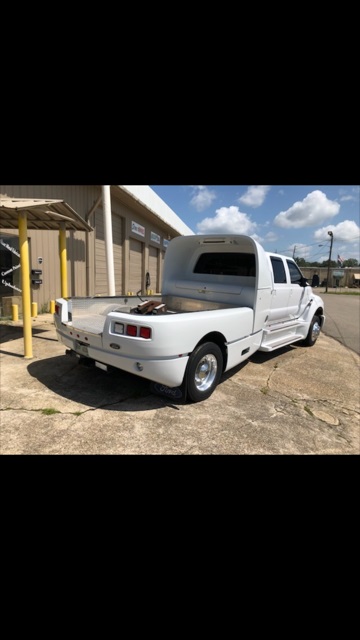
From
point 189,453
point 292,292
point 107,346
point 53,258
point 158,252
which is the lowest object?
point 189,453

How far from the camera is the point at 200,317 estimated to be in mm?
3357

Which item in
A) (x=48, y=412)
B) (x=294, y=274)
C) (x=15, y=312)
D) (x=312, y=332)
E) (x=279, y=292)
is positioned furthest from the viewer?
(x=15, y=312)

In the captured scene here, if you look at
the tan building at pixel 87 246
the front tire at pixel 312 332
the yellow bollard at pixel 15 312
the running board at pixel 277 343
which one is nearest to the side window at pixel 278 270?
the running board at pixel 277 343

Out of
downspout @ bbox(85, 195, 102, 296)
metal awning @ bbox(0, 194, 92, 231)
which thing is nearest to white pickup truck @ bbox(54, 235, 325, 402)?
metal awning @ bbox(0, 194, 92, 231)

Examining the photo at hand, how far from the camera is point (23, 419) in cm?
316

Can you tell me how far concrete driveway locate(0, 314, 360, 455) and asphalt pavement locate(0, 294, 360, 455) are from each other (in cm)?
1

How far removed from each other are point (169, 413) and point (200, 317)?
1139 millimetres

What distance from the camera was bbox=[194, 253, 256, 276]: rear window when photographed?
16.4 feet

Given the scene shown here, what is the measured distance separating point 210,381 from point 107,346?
1.39m

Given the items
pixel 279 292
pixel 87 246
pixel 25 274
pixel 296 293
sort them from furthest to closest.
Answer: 1. pixel 87 246
2. pixel 296 293
3. pixel 279 292
4. pixel 25 274

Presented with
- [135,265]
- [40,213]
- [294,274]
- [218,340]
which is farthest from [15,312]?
[135,265]

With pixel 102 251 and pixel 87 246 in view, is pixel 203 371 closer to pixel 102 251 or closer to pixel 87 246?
pixel 87 246
